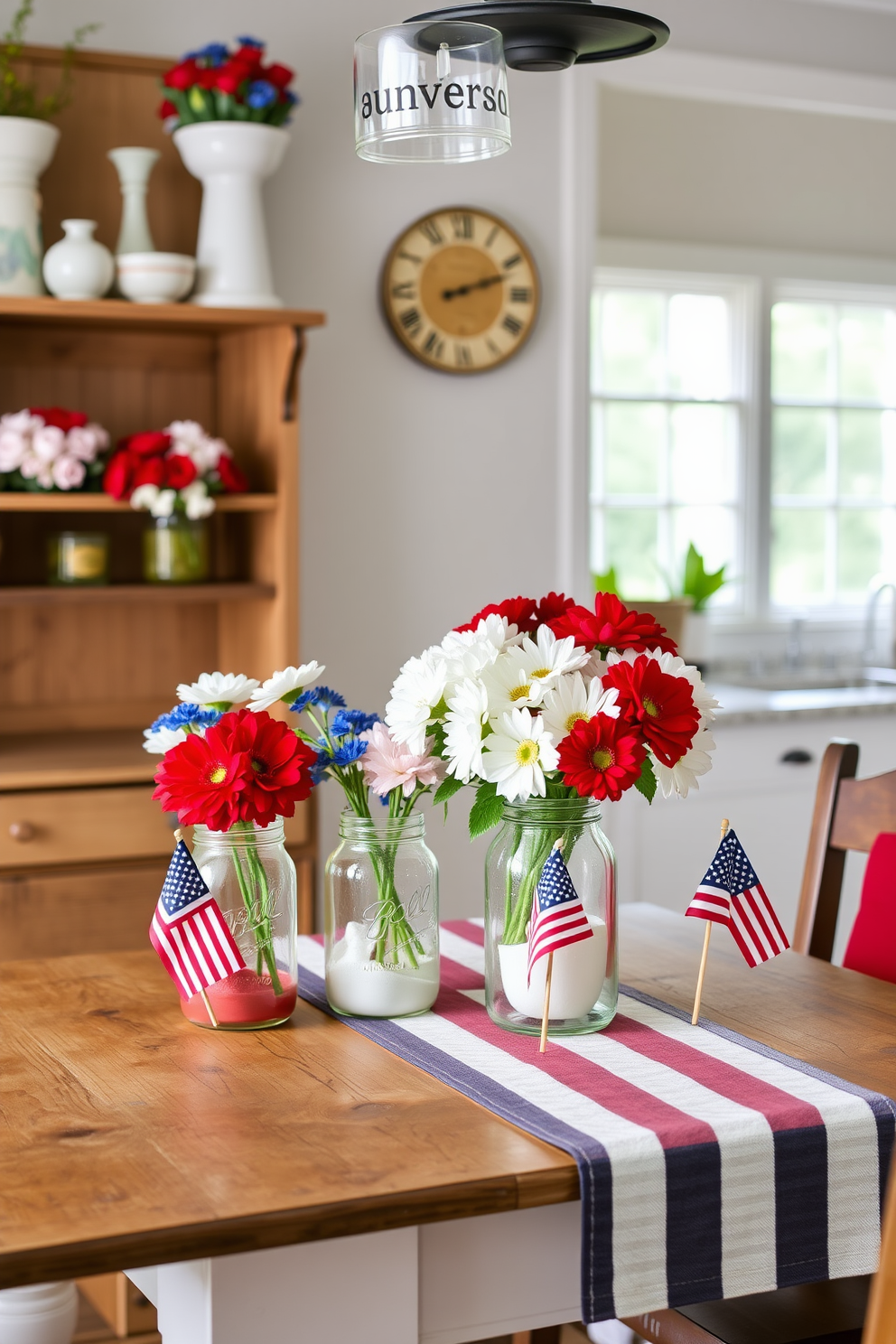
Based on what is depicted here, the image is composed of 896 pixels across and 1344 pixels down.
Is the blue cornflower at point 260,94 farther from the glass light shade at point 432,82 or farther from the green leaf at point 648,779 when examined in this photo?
the green leaf at point 648,779

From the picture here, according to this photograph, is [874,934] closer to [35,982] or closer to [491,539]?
[35,982]

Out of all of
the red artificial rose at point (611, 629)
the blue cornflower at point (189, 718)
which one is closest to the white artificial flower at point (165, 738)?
the blue cornflower at point (189, 718)

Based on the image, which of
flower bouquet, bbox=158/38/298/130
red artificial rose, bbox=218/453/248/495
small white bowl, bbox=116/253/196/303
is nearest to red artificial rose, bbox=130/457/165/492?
red artificial rose, bbox=218/453/248/495

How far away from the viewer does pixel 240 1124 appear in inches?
47.5

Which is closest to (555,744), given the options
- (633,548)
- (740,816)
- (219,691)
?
(219,691)

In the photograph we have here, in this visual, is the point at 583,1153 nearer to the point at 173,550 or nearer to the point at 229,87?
the point at 173,550

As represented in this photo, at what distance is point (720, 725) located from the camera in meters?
3.54

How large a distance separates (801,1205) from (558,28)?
1.07 metres

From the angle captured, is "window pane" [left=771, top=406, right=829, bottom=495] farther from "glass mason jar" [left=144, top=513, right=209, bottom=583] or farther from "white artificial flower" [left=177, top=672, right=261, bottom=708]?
"white artificial flower" [left=177, top=672, right=261, bottom=708]

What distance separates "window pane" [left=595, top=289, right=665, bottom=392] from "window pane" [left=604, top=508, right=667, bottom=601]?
384 mm

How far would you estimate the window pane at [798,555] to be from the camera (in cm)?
475

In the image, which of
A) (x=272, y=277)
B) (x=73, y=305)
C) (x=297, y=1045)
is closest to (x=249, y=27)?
(x=272, y=277)

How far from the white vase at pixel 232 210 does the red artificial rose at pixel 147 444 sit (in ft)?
0.92

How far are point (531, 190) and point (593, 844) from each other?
2319 mm
